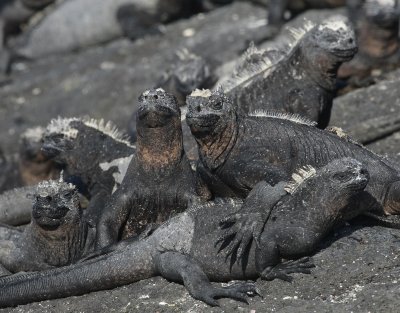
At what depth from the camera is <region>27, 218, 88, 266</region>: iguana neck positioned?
868cm

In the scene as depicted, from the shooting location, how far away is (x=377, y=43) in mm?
13648

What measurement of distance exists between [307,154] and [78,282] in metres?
1.70

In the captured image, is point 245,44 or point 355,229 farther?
point 245,44

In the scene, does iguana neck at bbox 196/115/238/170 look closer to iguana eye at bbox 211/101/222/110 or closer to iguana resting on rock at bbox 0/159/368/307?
iguana eye at bbox 211/101/222/110

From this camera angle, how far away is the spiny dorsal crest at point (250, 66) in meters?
10.4

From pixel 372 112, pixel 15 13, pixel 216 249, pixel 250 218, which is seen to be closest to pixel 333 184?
pixel 250 218

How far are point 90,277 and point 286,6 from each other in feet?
27.1

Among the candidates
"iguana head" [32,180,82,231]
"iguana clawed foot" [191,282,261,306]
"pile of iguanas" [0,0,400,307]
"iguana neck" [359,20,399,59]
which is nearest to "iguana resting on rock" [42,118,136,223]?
"pile of iguanas" [0,0,400,307]

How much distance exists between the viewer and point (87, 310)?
8180 mm

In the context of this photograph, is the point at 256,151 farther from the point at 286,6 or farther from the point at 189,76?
the point at 286,6

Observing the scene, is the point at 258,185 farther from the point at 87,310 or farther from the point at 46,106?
the point at 46,106

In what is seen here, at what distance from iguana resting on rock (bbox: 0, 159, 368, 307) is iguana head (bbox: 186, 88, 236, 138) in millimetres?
486

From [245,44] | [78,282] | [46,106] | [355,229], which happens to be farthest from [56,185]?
[46,106]

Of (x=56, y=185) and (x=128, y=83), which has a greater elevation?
(x=56, y=185)
